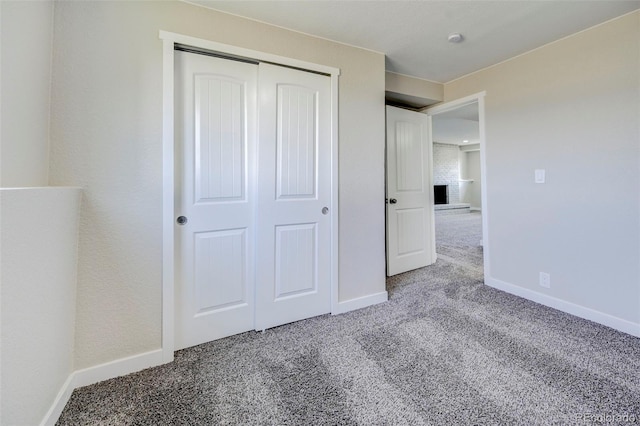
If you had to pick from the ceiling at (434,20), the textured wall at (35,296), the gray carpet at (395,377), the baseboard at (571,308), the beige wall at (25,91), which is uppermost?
the ceiling at (434,20)

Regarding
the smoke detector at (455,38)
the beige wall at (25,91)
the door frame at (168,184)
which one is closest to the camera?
the beige wall at (25,91)

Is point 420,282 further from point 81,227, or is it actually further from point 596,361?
point 81,227

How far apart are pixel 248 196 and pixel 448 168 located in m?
9.65

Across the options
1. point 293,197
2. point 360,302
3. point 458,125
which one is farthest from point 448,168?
point 293,197

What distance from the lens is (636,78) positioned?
6.42 ft

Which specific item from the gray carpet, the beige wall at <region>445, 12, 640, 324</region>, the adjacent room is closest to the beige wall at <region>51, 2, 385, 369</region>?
the adjacent room

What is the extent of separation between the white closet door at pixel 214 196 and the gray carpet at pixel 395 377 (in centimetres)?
25

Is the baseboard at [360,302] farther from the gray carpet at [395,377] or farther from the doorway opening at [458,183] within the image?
the doorway opening at [458,183]

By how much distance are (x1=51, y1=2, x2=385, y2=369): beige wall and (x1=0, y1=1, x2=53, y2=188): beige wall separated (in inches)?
2.5

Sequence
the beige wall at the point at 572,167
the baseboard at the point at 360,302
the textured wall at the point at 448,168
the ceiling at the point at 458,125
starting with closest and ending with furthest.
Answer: the beige wall at the point at 572,167
the baseboard at the point at 360,302
the ceiling at the point at 458,125
the textured wall at the point at 448,168

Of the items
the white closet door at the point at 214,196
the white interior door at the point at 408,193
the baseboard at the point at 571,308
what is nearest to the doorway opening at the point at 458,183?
the white interior door at the point at 408,193

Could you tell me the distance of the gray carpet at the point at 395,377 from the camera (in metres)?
1.31

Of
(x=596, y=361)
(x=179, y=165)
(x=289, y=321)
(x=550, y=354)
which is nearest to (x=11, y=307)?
(x=179, y=165)

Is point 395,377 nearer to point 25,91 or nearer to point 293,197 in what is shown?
point 293,197
